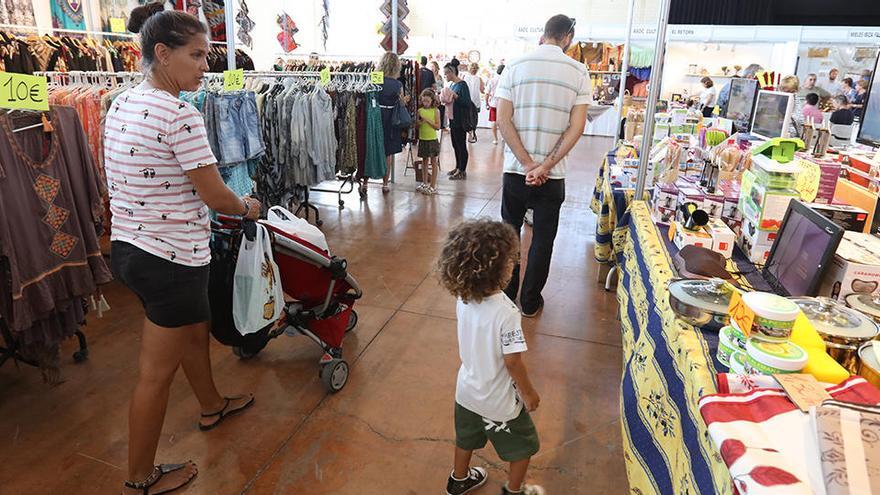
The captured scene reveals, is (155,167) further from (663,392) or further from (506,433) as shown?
(663,392)

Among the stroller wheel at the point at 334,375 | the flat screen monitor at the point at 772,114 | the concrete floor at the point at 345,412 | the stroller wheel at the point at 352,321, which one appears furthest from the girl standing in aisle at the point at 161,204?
the flat screen monitor at the point at 772,114

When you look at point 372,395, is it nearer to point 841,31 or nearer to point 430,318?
point 430,318

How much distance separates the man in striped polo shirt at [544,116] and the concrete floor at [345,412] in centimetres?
83

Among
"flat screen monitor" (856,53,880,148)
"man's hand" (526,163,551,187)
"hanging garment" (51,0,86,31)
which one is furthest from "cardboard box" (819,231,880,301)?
"hanging garment" (51,0,86,31)

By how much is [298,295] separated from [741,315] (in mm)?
2042

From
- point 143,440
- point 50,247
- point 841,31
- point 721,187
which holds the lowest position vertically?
point 143,440

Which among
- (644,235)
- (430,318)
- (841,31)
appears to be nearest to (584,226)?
(430,318)

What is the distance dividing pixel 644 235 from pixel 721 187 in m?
0.49

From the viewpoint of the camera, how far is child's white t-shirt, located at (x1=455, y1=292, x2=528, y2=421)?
1640 mm

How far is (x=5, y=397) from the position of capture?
253cm

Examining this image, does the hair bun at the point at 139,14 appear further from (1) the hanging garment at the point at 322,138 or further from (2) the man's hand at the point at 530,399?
(1) the hanging garment at the point at 322,138

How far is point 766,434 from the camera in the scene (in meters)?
0.96

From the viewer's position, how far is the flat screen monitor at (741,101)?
3645 mm

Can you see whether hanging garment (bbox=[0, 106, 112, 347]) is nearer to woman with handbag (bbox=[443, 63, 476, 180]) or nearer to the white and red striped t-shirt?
the white and red striped t-shirt
